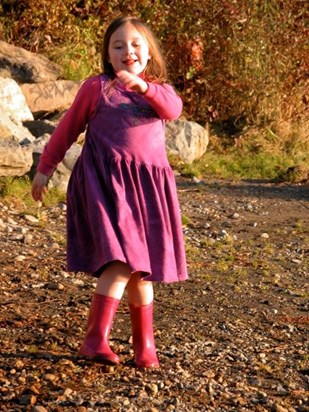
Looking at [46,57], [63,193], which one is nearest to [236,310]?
[63,193]

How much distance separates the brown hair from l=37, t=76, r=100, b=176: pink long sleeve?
0.37ft

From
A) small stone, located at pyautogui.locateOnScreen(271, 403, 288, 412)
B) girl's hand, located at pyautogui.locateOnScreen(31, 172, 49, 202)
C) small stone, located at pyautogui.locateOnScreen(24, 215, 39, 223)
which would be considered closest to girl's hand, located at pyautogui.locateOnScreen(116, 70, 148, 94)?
girl's hand, located at pyautogui.locateOnScreen(31, 172, 49, 202)

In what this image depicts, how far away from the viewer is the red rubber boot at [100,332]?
14.4ft

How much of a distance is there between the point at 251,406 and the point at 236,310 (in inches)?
57.4

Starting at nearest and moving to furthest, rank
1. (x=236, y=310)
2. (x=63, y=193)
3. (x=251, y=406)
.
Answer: (x=251, y=406), (x=236, y=310), (x=63, y=193)

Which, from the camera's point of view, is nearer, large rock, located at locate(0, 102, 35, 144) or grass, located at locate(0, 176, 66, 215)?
grass, located at locate(0, 176, 66, 215)

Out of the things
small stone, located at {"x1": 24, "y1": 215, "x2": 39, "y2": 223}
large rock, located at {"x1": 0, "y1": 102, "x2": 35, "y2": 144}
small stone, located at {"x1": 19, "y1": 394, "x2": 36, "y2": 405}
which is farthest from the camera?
large rock, located at {"x1": 0, "y1": 102, "x2": 35, "y2": 144}

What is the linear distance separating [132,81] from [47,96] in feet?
20.5

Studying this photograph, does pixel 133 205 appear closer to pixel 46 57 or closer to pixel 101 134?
pixel 101 134

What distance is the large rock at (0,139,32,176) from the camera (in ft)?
26.2

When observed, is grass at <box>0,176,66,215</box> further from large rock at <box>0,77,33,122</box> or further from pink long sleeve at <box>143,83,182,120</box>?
pink long sleeve at <box>143,83,182,120</box>

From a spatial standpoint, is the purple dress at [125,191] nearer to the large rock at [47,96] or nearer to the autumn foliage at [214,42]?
the large rock at [47,96]

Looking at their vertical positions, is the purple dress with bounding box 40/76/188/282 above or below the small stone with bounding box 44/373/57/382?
above

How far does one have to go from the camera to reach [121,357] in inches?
183
